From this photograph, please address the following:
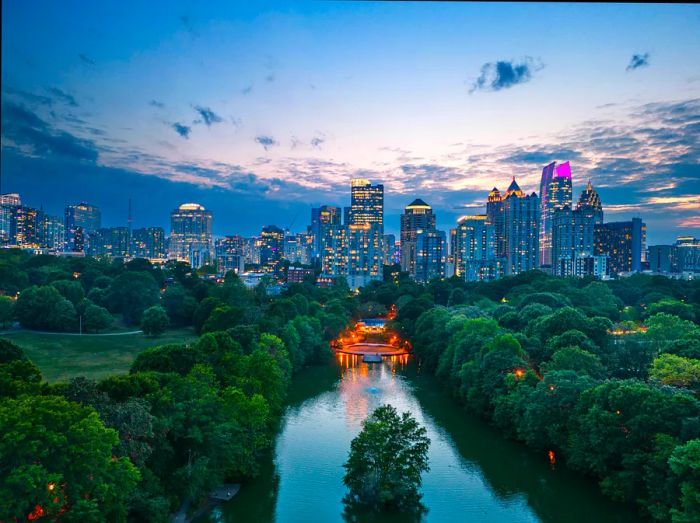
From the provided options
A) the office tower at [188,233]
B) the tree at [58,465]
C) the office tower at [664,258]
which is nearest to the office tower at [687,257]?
the office tower at [664,258]

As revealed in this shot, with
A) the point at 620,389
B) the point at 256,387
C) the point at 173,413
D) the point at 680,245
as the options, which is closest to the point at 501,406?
the point at 620,389

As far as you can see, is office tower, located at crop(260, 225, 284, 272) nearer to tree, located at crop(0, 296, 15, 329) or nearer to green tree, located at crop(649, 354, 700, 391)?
tree, located at crop(0, 296, 15, 329)

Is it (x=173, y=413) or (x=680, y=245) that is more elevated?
(x=680, y=245)

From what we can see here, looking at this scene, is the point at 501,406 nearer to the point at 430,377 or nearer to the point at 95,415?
the point at 430,377

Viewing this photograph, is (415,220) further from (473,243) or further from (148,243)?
(148,243)

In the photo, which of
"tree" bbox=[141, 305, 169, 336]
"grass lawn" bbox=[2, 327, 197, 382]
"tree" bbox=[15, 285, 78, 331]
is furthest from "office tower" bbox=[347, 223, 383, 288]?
"tree" bbox=[15, 285, 78, 331]
